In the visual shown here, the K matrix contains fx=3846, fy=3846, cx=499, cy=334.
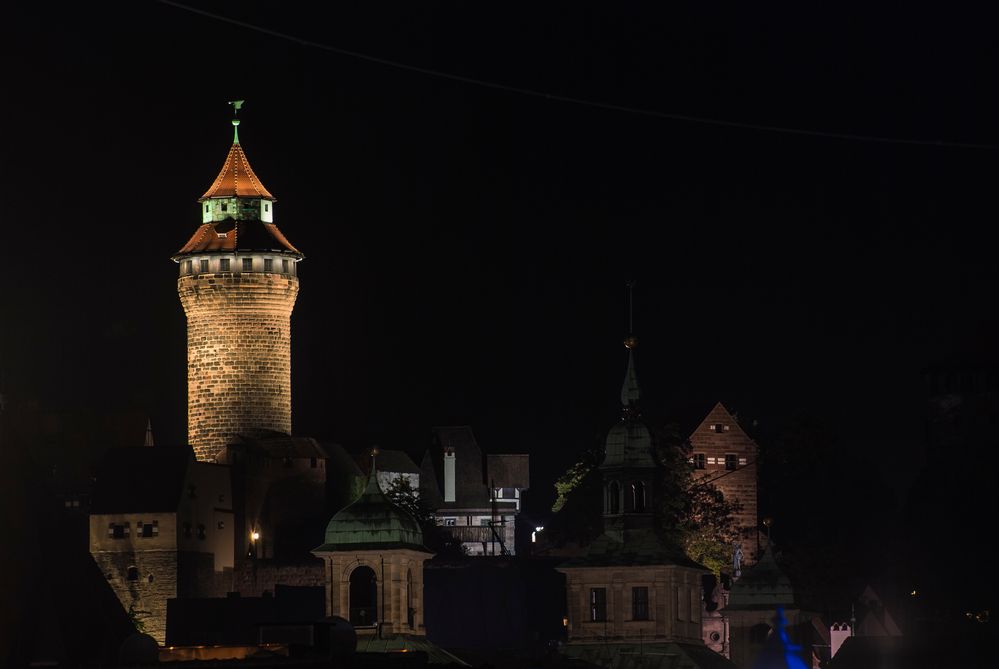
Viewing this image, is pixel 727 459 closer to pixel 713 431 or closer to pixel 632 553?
pixel 713 431

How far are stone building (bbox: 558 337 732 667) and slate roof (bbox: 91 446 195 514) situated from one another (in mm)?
29420

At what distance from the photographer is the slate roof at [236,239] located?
15675 cm

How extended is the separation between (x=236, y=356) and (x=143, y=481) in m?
10.0

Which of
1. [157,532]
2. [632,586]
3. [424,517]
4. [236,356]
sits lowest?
[632,586]

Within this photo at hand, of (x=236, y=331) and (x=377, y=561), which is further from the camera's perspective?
(x=236, y=331)

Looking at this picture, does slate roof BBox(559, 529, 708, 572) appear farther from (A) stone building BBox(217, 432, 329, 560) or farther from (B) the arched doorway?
(A) stone building BBox(217, 432, 329, 560)

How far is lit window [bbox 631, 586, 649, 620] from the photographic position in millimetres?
116688

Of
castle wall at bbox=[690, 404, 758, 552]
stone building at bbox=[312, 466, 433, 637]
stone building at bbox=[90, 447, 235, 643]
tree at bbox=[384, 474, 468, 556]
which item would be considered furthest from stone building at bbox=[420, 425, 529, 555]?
stone building at bbox=[312, 466, 433, 637]

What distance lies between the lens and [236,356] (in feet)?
504

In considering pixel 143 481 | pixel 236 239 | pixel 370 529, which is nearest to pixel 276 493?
pixel 143 481

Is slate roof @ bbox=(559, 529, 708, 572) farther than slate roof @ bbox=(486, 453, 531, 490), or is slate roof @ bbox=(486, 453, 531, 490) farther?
slate roof @ bbox=(486, 453, 531, 490)

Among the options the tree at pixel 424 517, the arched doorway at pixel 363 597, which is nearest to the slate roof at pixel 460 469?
the tree at pixel 424 517

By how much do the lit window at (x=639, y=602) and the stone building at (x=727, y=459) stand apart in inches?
2079

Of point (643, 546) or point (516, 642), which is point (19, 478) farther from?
point (643, 546)
